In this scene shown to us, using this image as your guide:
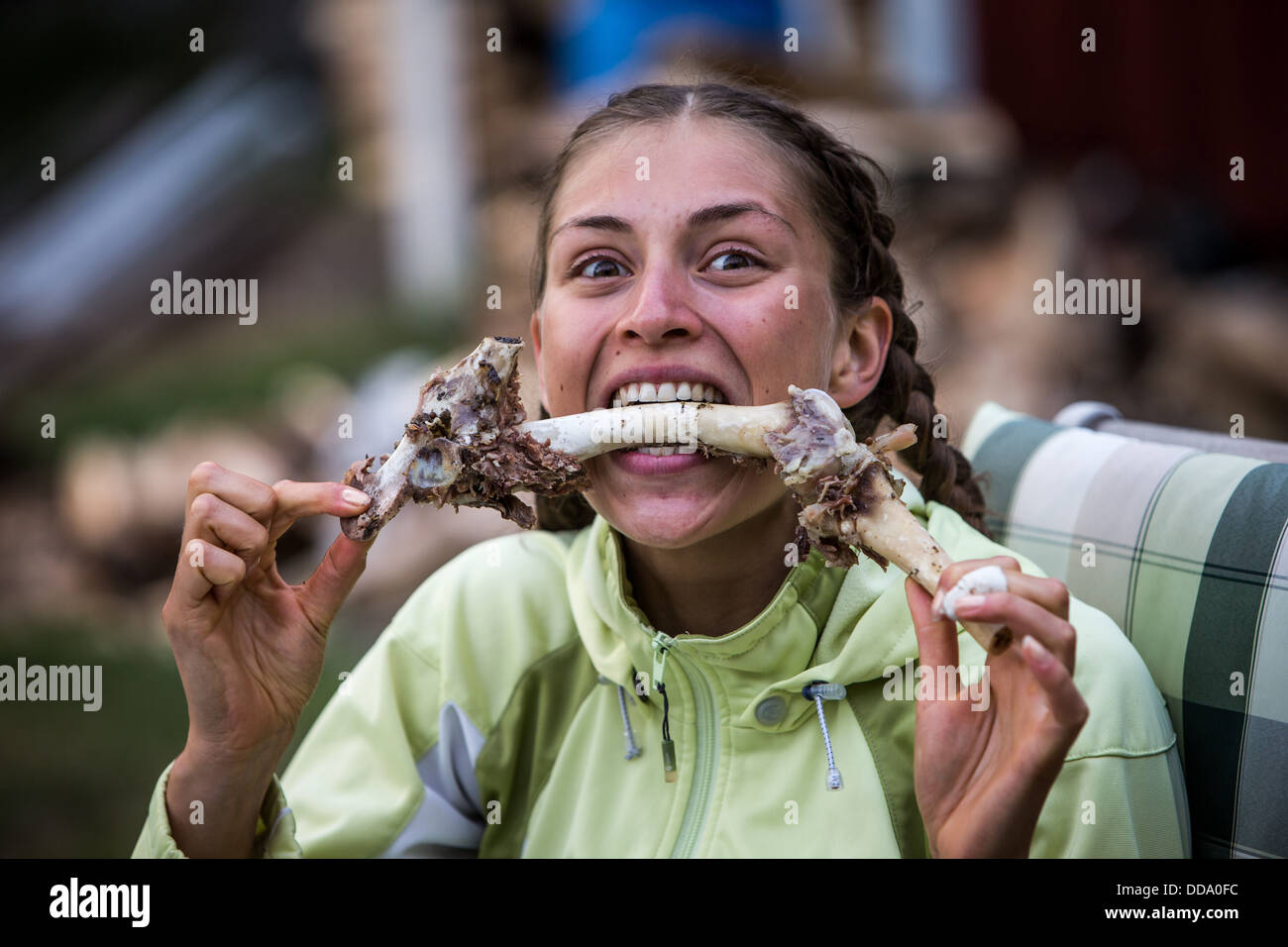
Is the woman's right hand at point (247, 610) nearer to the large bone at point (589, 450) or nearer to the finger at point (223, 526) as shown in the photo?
the finger at point (223, 526)

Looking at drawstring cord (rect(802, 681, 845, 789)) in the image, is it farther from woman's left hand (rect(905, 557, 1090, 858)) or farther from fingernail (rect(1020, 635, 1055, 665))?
fingernail (rect(1020, 635, 1055, 665))

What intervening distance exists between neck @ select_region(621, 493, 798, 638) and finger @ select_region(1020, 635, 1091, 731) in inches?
30.6

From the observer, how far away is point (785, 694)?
2131 millimetres

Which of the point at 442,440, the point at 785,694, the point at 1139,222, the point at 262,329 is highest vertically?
the point at 1139,222

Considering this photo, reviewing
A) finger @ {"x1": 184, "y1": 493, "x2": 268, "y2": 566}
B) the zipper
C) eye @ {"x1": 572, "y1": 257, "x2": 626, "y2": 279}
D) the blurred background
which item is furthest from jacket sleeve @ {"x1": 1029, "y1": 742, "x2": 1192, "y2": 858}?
the blurred background

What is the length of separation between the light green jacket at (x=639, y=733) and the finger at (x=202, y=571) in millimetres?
389

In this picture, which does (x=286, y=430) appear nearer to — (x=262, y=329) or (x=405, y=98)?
(x=262, y=329)

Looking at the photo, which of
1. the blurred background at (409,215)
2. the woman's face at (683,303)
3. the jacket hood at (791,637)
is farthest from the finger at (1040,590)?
the blurred background at (409,215)

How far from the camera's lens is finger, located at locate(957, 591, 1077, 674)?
1610 millimetres

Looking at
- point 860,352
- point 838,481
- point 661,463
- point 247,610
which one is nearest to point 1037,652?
point 838,481

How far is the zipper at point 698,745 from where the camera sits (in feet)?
7.04

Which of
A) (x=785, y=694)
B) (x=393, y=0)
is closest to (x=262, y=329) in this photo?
(x=393, y=0)

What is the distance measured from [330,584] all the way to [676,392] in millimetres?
720
